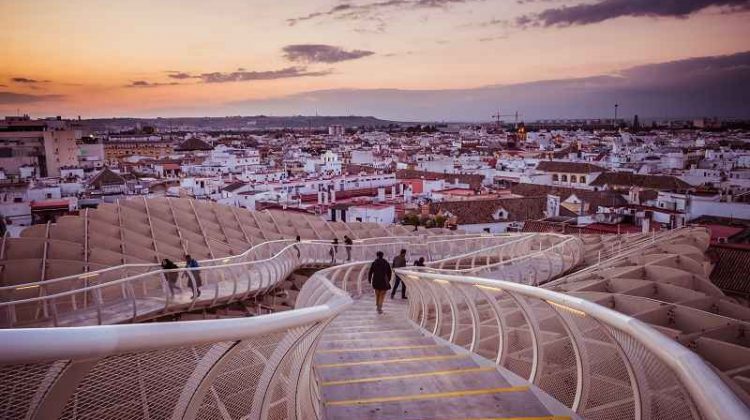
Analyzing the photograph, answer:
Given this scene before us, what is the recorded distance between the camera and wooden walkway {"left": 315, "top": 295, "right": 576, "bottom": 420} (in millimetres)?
3988

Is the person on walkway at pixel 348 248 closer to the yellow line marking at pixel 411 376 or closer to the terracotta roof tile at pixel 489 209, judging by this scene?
the yellow line marking at pixel 411 376

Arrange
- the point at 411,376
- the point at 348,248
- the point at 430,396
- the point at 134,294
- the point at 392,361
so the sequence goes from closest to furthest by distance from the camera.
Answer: the point at 430,396 < the point at 411,376 < the point at 392,361 < the point at 134,294 < the point at 348,248

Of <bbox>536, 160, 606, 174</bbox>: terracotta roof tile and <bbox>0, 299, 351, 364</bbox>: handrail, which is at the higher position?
<bbox>0, 299, 351, 364</bbox>: handrail

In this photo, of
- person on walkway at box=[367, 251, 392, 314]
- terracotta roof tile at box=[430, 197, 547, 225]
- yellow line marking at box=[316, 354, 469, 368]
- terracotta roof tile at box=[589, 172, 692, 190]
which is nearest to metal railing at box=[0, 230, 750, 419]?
yellow line marking at box=[316, 354, 469, 368]

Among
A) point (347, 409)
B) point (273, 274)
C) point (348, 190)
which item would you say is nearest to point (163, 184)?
point (348, 190)

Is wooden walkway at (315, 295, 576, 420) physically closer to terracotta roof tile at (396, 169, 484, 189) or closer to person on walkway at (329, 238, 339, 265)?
person on walkway at (329, 238, 339, 265)

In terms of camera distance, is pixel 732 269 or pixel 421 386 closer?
pixel 421 386

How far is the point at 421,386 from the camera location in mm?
4699

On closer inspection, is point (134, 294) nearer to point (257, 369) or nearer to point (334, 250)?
point (257, 369)

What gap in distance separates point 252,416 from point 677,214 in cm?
3932

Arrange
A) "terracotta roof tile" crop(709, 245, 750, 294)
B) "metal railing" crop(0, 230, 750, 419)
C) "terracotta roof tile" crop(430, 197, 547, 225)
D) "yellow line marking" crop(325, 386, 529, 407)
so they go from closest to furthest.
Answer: "metal railing" crop(0, 230, 750, 419) → "yellow line marking" crop(325, 386, 529, 407) → "terracotta roof tile" crop(709, 245, 750, 294) → "terracotta roof tile" crop(430, 197, 547, 225)

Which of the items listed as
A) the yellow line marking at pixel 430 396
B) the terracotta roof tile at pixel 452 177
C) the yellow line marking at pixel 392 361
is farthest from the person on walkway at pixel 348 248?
the terracotta roof tile at pixel 452 177

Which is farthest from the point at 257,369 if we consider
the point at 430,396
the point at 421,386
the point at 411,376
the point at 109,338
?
the point at 411,376

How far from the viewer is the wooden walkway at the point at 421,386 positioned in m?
3.99
